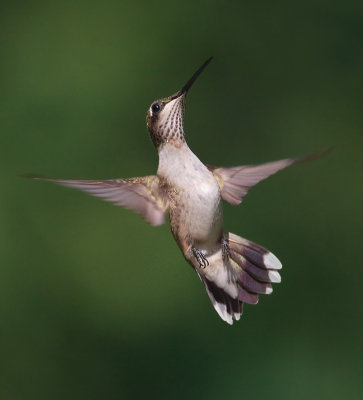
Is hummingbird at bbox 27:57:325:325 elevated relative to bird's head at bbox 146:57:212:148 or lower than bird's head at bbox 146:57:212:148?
A: lower

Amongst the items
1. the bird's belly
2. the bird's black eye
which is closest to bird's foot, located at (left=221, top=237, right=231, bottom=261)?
the bird's belly

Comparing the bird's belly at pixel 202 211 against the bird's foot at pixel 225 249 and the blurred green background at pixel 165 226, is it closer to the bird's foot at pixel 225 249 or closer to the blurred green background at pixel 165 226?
the bird's foot at pixel 225 249

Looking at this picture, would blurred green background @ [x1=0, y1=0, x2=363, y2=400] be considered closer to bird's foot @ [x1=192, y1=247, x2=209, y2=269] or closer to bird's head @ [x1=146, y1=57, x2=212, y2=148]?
bird's foot @ [x1=192, y1=247, x2=209, y2=269]

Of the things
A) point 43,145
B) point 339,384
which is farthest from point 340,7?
point 339,384

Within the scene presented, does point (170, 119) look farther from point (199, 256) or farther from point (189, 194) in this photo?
point (199, 256)

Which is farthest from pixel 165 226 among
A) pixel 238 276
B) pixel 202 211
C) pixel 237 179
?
pixel 202 211

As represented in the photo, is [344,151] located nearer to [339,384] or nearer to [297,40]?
[297,40]
